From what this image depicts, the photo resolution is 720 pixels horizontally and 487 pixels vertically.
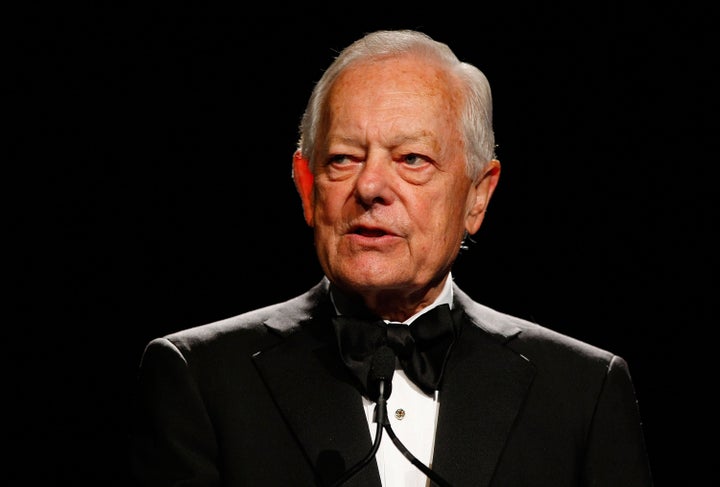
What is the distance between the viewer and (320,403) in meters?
2.44

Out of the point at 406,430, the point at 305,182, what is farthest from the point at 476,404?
the point at 305,182

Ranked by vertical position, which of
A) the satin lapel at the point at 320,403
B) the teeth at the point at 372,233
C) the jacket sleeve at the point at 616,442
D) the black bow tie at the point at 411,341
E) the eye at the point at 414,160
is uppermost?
the eye at the point at 414,160

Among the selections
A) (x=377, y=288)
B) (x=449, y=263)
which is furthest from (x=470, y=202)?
(x=377, y=288)

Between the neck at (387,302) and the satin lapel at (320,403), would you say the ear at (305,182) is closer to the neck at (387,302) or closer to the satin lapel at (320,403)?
the neck at (387,302)

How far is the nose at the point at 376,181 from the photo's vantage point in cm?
239

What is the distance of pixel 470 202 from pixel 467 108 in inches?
9.8

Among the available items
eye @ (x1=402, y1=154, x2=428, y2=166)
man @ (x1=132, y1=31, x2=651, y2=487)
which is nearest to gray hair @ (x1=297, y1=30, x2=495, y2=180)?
man @ (x1=132, y1=31, x2=651, y2=487)

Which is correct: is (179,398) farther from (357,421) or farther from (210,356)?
(357,421)

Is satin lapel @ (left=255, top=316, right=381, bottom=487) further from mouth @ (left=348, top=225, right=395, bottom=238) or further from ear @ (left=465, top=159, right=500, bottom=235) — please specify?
ear @ (left=465, top=159, right=500, bottom=235)

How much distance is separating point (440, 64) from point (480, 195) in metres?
0.37

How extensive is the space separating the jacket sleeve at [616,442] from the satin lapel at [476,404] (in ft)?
0.71

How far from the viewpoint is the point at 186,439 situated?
7.86 ft

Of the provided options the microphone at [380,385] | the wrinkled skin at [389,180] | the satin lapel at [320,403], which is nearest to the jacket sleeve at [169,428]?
the satin lapel at [320,403]

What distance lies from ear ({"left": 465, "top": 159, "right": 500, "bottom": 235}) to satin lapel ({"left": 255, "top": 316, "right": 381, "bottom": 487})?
50 cm
